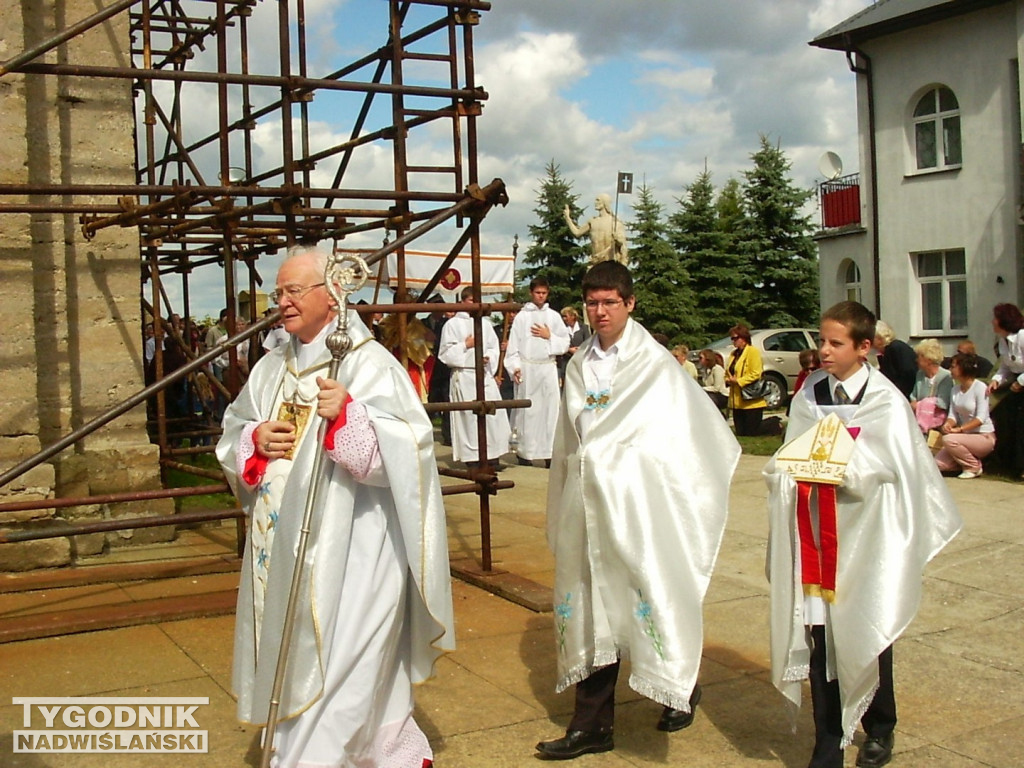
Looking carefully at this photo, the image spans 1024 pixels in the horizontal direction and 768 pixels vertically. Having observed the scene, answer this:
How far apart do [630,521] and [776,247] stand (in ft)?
119

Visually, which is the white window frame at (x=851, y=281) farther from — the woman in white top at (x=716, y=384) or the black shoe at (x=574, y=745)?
the black shoe at (x=574, y=745)

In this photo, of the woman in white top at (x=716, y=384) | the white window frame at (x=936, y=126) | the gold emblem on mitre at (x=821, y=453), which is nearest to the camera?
the gold emblem on mitre at (x=821, y=453)

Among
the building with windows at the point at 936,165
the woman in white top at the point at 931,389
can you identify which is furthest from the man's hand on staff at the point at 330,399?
the building with windows at the point at 936,165

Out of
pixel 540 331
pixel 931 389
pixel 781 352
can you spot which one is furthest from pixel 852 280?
pixel 540 331

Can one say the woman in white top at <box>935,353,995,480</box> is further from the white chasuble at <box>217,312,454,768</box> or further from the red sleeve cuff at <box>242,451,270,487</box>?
the red sleeve cuff at <box>242,451,270,487</box>

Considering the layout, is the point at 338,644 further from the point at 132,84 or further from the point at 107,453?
the point at 132,84

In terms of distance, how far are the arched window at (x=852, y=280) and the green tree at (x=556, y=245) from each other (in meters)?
12.4

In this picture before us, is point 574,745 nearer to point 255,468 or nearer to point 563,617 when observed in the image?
point 563,617

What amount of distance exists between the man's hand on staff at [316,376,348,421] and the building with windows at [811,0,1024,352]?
75.2 ft

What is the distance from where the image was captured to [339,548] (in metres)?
3.89

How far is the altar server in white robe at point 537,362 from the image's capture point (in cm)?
1316

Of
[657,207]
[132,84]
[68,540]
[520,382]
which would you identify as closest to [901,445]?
[68,540]

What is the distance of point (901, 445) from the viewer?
4387 millimetres

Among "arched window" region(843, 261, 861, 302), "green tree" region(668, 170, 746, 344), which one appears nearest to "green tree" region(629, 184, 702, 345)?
"green tree" region(668, 170, 746, 344)
